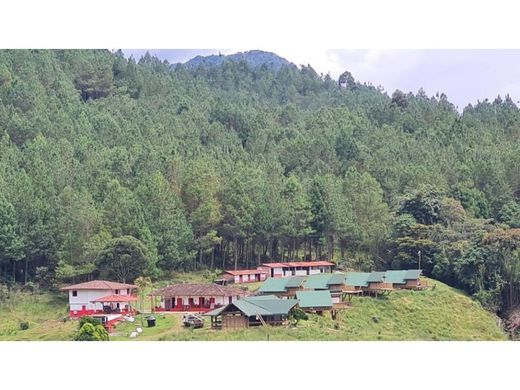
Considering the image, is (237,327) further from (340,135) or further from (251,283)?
(340,135)

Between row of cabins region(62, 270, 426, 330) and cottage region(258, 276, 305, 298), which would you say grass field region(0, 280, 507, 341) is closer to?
row of cabins region(62, 270, 426, 330)

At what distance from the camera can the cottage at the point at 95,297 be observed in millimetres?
28375

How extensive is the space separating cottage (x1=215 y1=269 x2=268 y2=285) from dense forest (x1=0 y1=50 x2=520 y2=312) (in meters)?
1.87

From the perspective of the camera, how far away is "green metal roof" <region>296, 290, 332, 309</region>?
1117 inches

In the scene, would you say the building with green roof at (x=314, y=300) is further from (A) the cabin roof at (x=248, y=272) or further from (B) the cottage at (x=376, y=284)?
(A) the cabin roof at (x=248, y=272)

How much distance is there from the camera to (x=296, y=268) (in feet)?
114

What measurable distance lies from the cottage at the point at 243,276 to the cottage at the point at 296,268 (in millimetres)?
366

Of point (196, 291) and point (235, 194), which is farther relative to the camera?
point (235, 194)

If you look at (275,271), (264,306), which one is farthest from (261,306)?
(275,271)

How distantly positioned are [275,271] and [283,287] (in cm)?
404

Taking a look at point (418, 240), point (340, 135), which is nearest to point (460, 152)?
point (340, 135)

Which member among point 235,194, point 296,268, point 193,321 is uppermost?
point 235,194

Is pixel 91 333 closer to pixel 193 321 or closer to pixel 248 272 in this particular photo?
pixel 193 321

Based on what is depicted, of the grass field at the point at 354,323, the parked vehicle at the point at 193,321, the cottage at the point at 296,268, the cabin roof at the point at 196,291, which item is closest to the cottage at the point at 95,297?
the grass field at the point at 354,323
